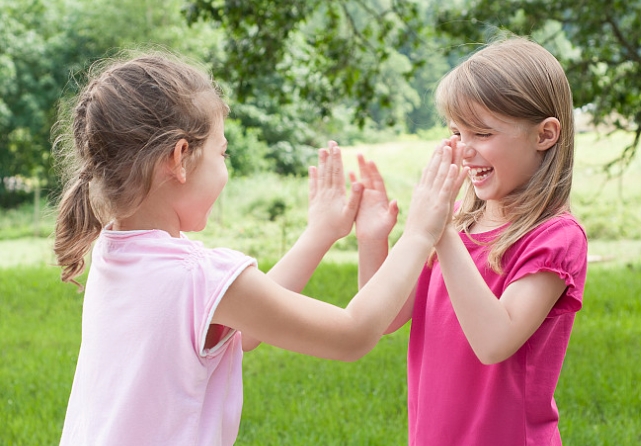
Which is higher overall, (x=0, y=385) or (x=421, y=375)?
(x=421, y=375)

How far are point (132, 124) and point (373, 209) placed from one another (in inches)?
28.0

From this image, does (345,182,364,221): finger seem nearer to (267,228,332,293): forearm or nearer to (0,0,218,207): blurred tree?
(267,228,332,293): forearm

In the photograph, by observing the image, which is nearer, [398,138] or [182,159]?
[182,159]

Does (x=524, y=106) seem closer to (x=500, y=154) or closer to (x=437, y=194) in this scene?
(x=500, y=154)

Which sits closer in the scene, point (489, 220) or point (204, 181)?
point (204, 181)

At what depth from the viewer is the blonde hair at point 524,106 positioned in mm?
1885

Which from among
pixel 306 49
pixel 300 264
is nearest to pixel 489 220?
pixel 300 264

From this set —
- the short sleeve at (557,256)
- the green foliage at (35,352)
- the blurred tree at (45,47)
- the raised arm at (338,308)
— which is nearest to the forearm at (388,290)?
the raised arm at (338,308)

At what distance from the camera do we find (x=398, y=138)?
2791 centimetres

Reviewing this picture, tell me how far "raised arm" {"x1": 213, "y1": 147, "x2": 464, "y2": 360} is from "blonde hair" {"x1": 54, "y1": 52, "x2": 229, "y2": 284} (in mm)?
303

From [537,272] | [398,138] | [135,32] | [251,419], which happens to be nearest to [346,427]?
[251,419]

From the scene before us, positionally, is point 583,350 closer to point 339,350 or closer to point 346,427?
point 346,427

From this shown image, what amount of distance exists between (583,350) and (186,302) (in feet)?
14.3

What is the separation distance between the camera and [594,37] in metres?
7.32
